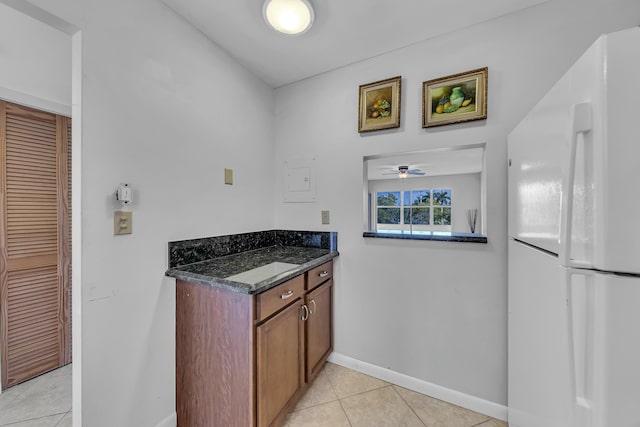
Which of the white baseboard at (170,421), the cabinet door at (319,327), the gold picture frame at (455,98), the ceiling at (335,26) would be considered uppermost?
the ceiling at (335,26)

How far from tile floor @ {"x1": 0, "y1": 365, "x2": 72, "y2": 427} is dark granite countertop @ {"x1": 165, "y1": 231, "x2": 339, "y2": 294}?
1151 millimetres

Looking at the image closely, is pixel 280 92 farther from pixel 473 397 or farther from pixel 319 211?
pixel 473 397

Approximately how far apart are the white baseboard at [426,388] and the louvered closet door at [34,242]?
2.17 metres

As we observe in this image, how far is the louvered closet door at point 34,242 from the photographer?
160cm

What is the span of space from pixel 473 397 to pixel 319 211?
162cm

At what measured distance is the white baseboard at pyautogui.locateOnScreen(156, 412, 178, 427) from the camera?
1.29 m

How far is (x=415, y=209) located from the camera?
7.11 metres

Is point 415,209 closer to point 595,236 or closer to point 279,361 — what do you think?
point 279,361

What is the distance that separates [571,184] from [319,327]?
1.58 m

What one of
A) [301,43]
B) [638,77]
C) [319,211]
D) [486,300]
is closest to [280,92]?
[301,43]

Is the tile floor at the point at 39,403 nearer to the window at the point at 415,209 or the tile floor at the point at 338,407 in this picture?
the tile floor at the point at 338,407

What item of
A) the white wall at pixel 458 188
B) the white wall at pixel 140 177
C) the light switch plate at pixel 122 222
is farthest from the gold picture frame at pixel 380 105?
the white wall at pixel 458 188

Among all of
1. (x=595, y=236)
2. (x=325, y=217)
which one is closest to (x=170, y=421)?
(x=325, y=217)

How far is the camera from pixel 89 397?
3.42 ft
